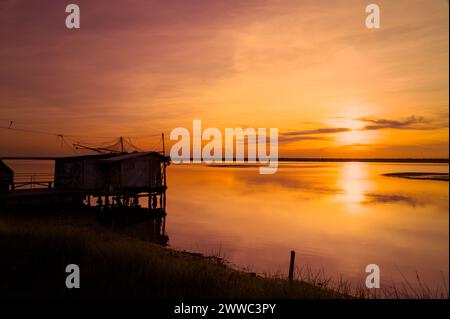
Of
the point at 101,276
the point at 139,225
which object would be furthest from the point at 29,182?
the point at 101,276

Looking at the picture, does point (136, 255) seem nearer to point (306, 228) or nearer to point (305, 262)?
point (305, 262)

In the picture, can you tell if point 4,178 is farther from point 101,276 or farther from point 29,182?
point 101,276

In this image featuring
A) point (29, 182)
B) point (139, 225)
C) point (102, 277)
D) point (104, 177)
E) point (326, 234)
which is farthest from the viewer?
point (104, 177)

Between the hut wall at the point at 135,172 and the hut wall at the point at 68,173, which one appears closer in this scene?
the hut wall at the point at 135,172

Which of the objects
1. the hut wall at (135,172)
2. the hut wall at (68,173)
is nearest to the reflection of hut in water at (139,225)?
the hut wall at (135,172)

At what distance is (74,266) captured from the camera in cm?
909

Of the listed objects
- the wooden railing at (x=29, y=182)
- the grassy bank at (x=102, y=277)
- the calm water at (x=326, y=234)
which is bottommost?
the calm water at (x=326, y=234)

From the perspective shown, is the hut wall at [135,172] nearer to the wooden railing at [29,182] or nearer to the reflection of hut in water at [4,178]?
the wooden railing at [29,182]

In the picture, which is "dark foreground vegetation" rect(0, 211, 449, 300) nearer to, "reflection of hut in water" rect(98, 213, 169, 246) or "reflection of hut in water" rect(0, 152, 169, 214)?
"reflection of hut in water" rect(98, 213, 169, 246)

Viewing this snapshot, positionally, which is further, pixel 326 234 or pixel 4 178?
pixel 4 178

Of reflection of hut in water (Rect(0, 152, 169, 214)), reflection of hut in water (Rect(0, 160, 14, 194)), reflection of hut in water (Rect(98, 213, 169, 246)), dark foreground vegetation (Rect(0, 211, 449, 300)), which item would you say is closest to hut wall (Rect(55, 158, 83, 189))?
reflection of hut in water (Rect(0, 152, 169, 214))

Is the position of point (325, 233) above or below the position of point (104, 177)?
below

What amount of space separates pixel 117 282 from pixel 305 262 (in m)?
14.8
